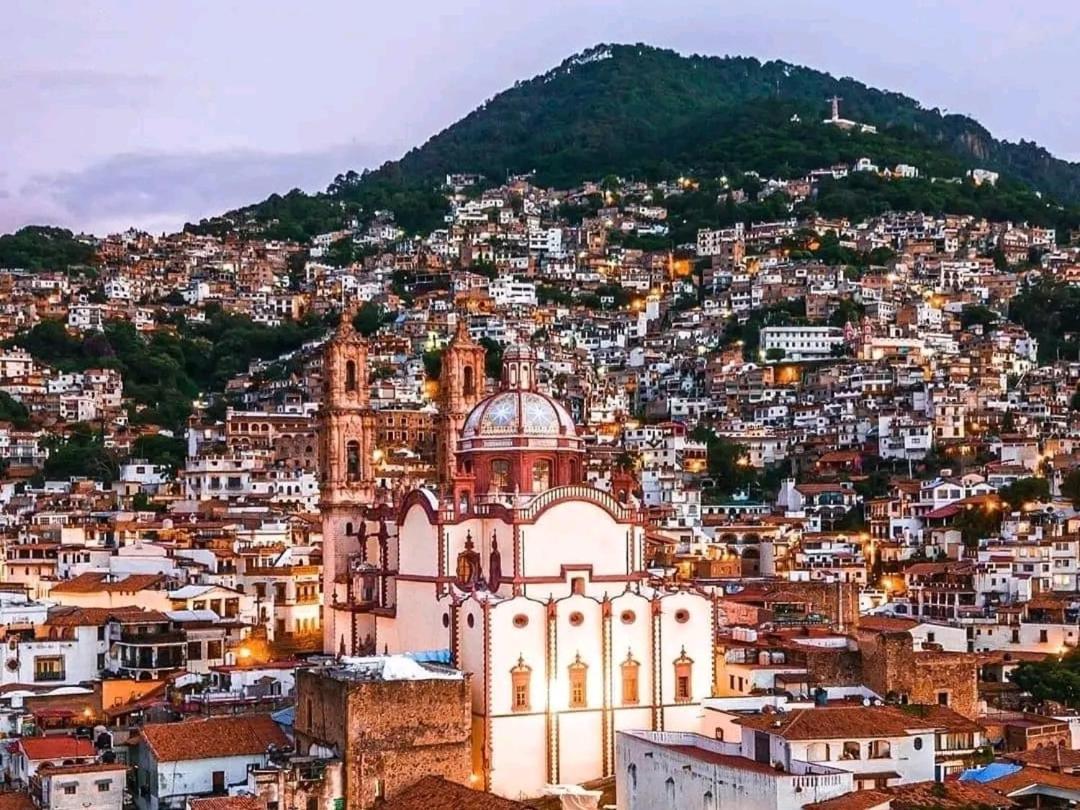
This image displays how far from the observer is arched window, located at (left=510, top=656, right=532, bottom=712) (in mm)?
32562

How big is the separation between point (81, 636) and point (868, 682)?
18.8 metres

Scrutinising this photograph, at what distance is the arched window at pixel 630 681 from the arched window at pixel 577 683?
85 cm

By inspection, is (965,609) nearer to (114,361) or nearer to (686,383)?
(686,383)

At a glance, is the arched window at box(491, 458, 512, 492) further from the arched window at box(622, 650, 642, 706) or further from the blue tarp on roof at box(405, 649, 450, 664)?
the arched window at box(622, 650, 642, 706)

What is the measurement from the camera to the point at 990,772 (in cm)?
2855

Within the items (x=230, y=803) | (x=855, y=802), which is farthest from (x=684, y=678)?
(x=230, y=803)

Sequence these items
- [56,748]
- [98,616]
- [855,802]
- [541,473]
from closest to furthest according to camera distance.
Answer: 1. [855,802]
2. [56,748]
3. [541,473]
4. [98,616]

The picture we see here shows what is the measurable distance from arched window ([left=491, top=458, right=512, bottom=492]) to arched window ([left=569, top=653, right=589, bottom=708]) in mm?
5136

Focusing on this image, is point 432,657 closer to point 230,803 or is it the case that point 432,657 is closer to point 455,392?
point 230,803

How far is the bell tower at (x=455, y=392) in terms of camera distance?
44.7 m

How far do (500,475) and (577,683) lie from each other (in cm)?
587

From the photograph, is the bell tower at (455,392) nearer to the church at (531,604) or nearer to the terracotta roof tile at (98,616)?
the church at (531,604)

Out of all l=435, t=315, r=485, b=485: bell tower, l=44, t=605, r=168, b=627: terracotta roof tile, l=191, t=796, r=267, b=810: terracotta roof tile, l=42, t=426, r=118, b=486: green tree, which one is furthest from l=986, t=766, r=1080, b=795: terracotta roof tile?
l=42, t=426, r=118, b=486: green tree

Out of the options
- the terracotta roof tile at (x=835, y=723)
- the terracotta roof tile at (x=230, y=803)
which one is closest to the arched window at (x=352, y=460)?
the terracotta roof tile at (x=230, y=803)
